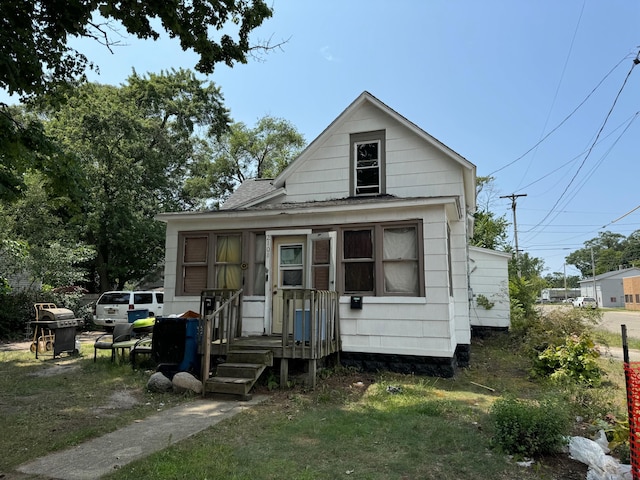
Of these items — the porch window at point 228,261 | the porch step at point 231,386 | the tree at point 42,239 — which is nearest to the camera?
the porch step at point 231,386

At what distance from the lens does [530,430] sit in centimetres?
380

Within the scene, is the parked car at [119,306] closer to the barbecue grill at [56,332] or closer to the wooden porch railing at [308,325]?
the barbecue grill at [56,332]

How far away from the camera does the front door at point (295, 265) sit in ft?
27.0

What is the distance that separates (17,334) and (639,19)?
21325 mm

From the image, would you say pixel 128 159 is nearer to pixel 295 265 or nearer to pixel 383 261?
pixel 295 265

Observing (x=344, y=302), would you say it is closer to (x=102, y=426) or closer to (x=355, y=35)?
(x=102, y=426)

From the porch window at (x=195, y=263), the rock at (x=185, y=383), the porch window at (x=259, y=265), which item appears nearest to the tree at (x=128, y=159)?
the porch window at (x=195, y=263)

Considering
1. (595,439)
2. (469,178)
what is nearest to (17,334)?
(469,178)

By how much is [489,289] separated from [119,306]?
46.1 feet

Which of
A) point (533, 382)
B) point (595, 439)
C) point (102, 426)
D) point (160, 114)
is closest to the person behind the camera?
point (595, 439)

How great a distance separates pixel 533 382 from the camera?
7.49m

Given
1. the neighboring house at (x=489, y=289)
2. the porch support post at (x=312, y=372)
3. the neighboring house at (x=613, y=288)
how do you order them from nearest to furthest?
the porch support post at (x=312, y=372)
the neighboring house at (x=489, y=289)
the neighboring house at (x=613, y=288)

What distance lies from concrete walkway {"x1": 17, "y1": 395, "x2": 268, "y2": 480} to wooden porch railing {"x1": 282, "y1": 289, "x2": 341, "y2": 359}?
1.15 m

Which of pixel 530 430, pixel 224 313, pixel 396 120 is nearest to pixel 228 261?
pixel 224 313
